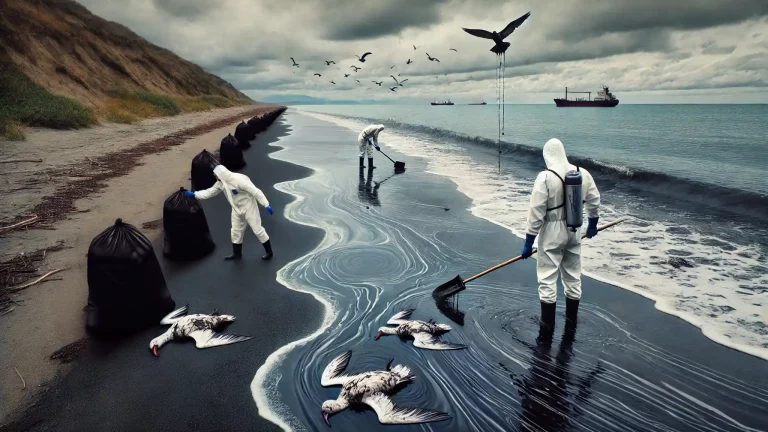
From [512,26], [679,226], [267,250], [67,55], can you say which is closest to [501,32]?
[512,26]

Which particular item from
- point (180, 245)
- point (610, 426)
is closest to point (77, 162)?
point (180, 245)

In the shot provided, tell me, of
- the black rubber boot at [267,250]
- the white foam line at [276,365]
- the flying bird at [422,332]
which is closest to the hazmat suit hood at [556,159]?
the flying bird at [422,332]

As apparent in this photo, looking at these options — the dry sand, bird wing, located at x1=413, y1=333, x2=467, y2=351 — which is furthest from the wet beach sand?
bird wing, located at x1=413, y1=333, x2=467, y2=351

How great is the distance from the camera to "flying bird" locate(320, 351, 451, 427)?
3.42 metres

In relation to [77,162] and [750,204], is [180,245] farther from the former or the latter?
[750,204]

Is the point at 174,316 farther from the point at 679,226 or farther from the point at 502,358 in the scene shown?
the point at 679,226

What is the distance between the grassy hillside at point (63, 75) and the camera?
18.8 m

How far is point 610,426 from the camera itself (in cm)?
341

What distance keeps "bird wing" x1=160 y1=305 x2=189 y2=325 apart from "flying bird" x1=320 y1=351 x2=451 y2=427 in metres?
2.07

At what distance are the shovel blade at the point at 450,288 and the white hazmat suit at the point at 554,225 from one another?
1.13m

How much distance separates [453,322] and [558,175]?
2135mm

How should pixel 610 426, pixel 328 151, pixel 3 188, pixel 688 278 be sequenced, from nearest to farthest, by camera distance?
pixel 610 426 → pixel 688 278 → pixel 3 188 → pixel 328 151

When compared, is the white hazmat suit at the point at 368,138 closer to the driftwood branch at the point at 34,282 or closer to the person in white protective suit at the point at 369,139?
the person in white protective suit at the point at 369,139

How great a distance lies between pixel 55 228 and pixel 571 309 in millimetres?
8474
